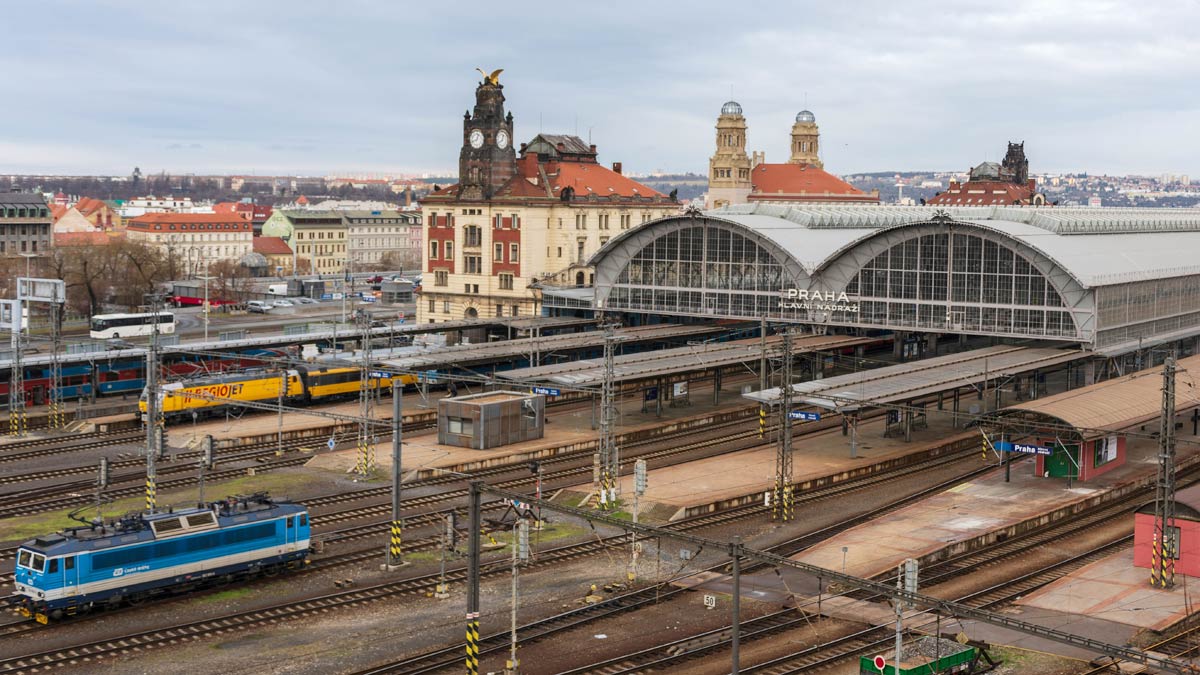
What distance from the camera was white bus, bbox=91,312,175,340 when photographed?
120062mm

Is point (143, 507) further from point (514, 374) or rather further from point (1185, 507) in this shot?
point (1185, 507)

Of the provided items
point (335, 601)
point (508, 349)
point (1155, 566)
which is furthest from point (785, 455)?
point (508, 349)

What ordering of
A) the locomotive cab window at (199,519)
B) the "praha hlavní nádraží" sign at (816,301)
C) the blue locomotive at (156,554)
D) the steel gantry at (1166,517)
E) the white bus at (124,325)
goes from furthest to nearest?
the white bus at (124,325), the "praha hlavní nádraží" sign at (816,301), the steel gantry at (1166,517), the locomotive cab window at (199,519), the blue locomotive at (156,554)

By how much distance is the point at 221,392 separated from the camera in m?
75.1

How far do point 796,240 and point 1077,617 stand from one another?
58.6m

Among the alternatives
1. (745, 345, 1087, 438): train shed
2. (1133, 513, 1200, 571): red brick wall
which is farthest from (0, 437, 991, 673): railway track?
(1133, 513, 1200, 571): red brick wall

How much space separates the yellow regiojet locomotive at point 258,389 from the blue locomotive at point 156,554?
2392 cm

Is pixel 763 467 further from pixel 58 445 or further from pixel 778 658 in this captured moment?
pixel 58 445

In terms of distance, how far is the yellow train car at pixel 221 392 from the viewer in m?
72.0

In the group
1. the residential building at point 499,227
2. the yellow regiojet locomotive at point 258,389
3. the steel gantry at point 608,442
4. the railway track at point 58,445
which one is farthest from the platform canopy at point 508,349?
the residential building at point 499,227

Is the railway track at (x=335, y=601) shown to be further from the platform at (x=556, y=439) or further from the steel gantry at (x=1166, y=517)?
the steel gantry at (x=1166, y=517)

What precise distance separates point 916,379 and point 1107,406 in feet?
32.6

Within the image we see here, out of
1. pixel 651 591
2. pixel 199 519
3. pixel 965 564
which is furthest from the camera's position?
pixel 965 564

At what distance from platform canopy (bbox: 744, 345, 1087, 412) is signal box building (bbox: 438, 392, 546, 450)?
12.9 m
